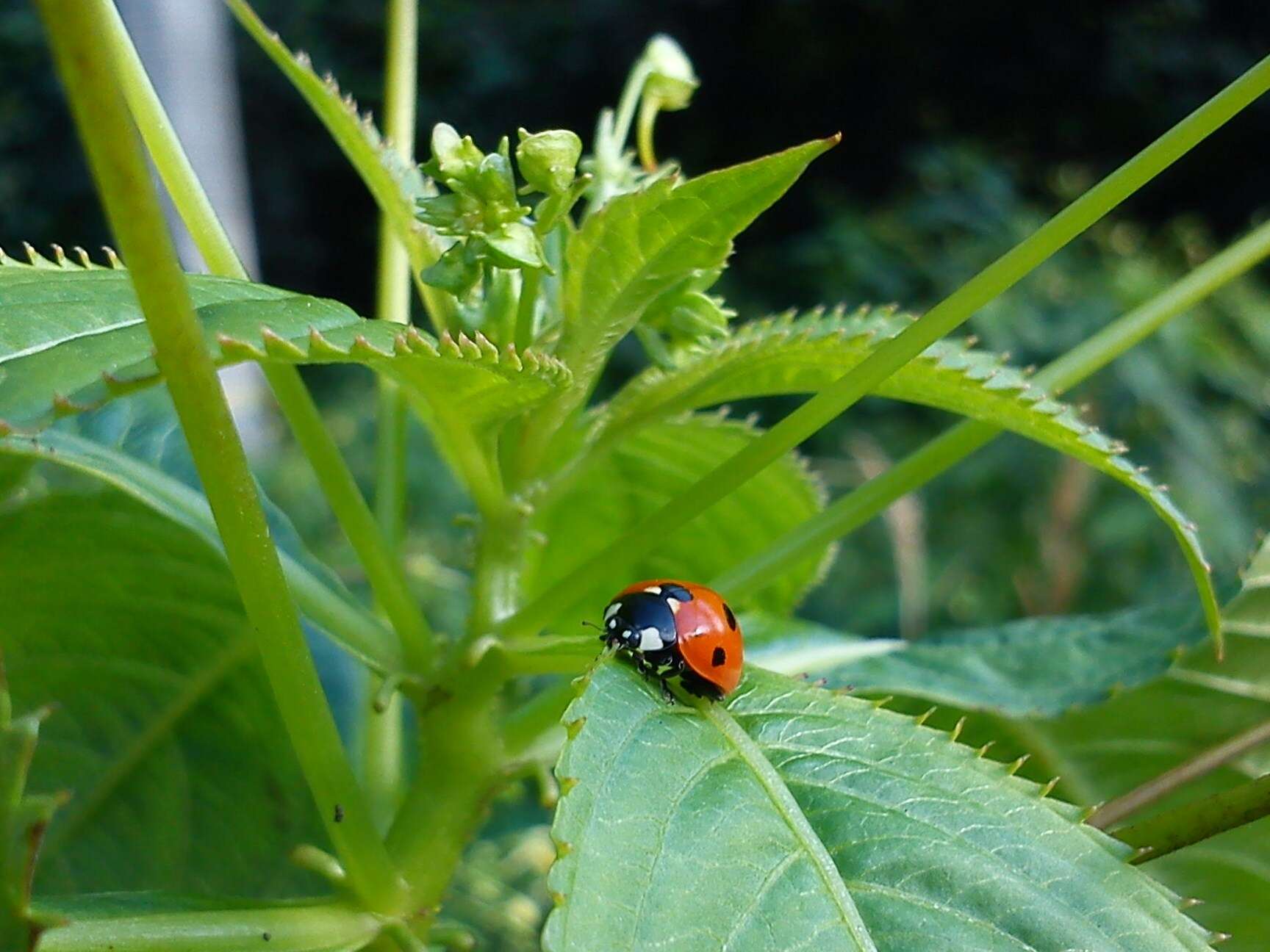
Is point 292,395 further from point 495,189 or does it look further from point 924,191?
point 924,191

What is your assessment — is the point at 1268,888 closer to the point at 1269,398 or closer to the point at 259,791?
the point at 259,791

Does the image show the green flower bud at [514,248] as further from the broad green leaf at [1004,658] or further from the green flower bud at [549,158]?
the broad green leaf at [1004,658]

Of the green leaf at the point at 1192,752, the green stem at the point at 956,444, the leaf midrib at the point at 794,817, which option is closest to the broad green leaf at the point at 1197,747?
the green leaf at the point at 1192,752

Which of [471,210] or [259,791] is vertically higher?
[471,210]

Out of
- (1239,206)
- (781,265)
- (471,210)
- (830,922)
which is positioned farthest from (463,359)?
(1239,206)

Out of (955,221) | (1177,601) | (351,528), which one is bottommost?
(955,221)

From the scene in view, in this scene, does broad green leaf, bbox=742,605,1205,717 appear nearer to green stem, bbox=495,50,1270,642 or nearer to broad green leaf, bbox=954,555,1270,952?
broad green leaf, bbox=954,555,1270,952
